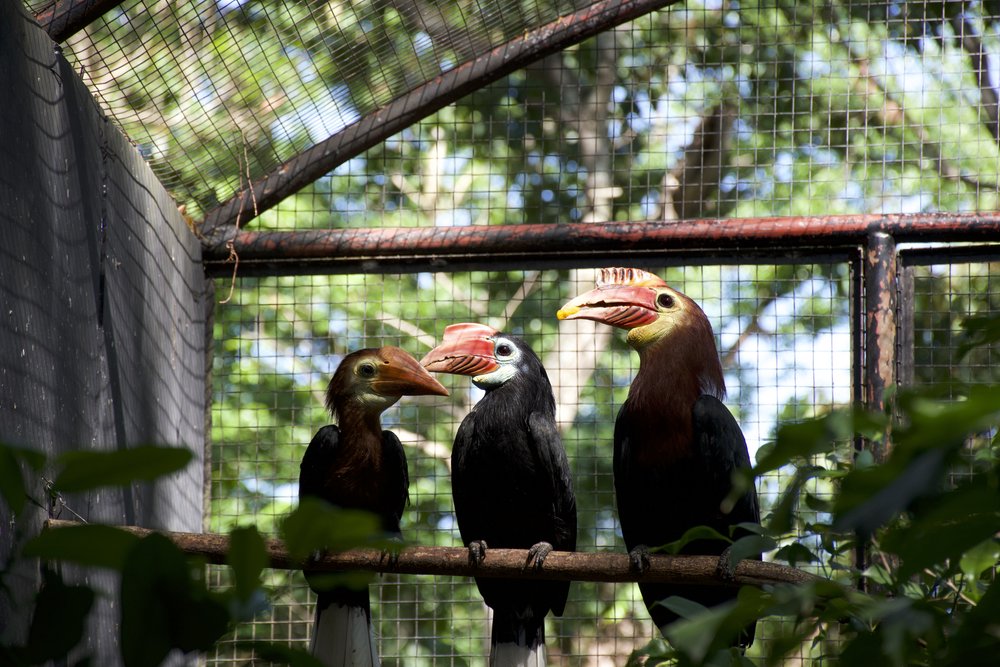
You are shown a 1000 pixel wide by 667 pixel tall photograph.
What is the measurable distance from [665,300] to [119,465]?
7.28ft

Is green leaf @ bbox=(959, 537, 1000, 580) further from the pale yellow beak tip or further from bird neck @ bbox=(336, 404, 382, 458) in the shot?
bird neck @ bbox=(336, 404, 382, 458)

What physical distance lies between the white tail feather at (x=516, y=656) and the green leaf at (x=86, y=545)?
2174 mm

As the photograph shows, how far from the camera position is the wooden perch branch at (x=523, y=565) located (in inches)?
77.0

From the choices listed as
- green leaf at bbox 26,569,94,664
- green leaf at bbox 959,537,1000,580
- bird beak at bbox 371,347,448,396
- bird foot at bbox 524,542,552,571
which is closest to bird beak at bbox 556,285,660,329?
bird beak at bbox 371,347,448,396

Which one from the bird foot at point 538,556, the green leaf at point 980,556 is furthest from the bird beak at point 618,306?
the green leaf at point 980,556

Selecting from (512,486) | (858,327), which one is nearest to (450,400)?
(512,486)

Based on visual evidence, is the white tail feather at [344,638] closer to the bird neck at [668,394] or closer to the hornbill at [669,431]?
the hornbill at [669,431]

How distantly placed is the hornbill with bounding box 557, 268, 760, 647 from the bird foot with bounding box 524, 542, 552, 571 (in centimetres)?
39

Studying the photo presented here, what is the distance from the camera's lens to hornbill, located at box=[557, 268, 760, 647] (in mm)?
2473

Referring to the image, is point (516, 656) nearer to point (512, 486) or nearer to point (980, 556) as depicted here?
point (512, 486)

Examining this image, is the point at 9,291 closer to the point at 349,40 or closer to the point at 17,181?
the point at 17,181

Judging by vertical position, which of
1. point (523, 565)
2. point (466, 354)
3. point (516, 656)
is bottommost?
point (516, 656)

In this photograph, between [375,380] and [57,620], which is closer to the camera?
[57,620]

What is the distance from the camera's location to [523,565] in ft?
7.17
